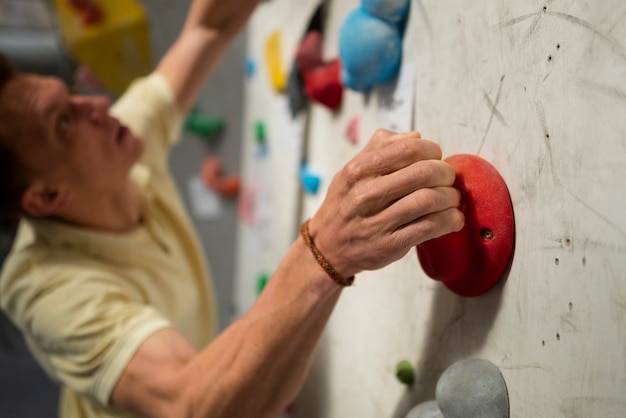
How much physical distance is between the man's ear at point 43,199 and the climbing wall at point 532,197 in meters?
0.59

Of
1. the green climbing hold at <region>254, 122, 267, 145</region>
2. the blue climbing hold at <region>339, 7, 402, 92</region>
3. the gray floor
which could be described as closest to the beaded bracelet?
the blue climbing hold at <region>339, 7, 402, 92</region>

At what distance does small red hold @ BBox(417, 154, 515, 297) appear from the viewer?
0.56m

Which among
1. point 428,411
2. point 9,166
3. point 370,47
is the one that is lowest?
point 428,411

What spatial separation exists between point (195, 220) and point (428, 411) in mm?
1533

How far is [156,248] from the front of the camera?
1.18 meters

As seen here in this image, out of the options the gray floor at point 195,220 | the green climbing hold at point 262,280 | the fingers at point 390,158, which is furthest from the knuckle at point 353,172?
the gray floor at point 195,220

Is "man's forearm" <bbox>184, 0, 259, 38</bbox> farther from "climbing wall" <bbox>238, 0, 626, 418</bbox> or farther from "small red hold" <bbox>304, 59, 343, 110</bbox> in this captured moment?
"climbing wall" <bbox>238, 0, 626, 418</bbox>

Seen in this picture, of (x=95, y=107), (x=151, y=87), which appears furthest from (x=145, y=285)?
(x=151, y=87)

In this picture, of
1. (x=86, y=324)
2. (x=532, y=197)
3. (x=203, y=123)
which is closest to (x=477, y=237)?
(x=532, y=197)

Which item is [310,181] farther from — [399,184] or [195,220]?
[195,220]

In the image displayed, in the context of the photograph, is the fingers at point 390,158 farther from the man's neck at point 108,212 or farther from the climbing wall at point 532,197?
the man's neck at point 108,212

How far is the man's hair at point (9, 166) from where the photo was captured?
102 cm

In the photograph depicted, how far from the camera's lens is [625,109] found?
42 cm

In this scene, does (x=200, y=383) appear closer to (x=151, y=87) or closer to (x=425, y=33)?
(x=425, y=33)
